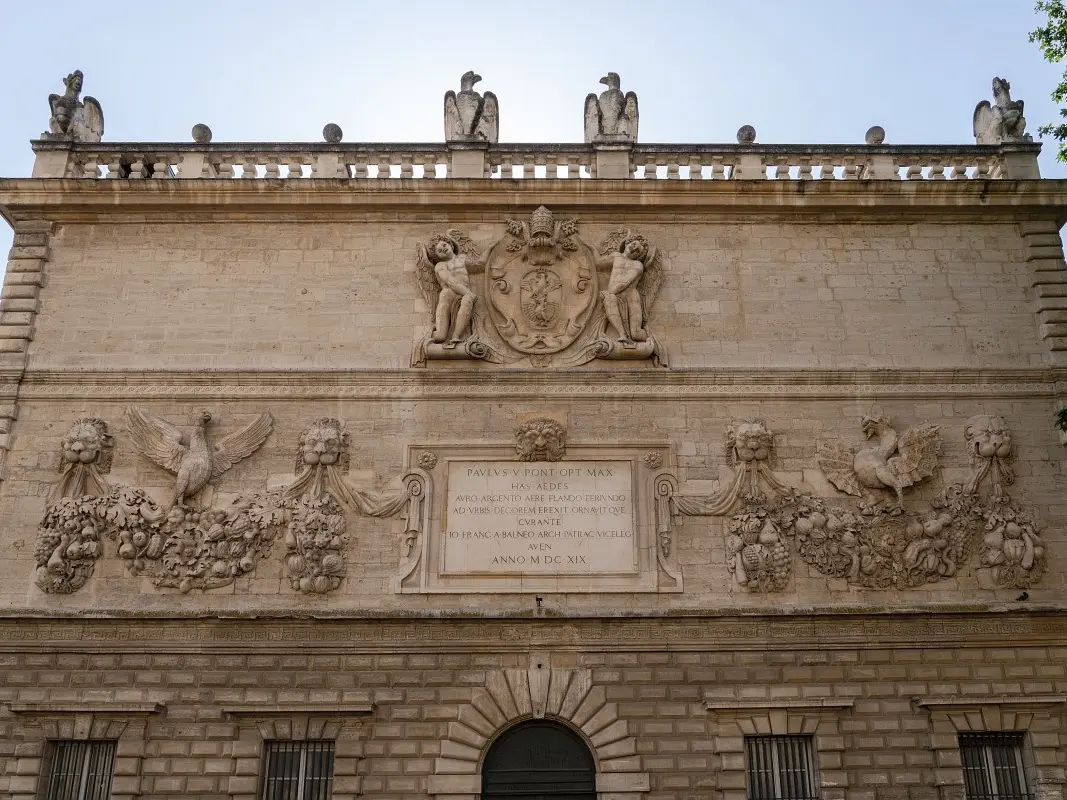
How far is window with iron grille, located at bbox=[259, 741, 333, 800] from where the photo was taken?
1134 centimetres

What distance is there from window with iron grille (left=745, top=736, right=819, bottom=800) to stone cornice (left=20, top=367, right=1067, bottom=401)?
13.1 feet

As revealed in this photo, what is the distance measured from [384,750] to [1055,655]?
7.32m

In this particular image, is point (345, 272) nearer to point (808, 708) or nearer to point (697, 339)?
point (697, 339)

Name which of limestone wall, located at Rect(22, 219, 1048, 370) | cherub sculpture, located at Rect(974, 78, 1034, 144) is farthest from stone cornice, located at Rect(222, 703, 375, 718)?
cherub sculpture, located at Rect(974, 78, 1034, 144)

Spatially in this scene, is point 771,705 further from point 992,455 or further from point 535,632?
point 992,455

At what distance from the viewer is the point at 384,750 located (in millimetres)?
11359

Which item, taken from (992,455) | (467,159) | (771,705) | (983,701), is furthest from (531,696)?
(467,159)

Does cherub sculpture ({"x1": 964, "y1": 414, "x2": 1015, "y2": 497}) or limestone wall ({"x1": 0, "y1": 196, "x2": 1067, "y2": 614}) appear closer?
limestone wall ({"x1": 0, "y1": 196, "x2": 1067, "y2": 614})

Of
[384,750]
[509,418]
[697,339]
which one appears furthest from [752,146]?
[384,750]

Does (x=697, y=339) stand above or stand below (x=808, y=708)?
above

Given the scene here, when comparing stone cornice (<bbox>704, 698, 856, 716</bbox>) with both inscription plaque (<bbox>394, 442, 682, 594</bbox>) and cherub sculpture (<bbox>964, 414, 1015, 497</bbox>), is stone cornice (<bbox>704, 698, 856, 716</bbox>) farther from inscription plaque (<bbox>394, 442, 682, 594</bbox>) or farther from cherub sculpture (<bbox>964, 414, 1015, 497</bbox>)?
cherub sculpture (<bbox>964, 414, 1015, 497</bbox>)

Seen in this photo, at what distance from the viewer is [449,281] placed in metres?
13.4

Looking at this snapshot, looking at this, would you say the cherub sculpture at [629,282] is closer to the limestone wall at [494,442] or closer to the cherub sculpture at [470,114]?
the limestone wall at [494,442]

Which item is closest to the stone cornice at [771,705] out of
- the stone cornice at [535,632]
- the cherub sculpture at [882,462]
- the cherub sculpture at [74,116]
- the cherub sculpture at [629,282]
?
the stone cornice at [535,632]
